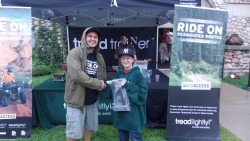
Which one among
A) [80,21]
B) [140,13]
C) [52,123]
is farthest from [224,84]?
[52,123]

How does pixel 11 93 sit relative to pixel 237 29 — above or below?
below

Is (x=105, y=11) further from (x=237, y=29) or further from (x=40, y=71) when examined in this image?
(x=237, y=29)

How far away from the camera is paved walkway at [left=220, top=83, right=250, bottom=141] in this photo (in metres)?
4.65

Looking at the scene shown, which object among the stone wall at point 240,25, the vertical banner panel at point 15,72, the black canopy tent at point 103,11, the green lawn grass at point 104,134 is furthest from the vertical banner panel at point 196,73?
the stone wall at point 240,25

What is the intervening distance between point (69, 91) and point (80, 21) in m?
4.44

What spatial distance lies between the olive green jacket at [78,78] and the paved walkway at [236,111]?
8.76ft

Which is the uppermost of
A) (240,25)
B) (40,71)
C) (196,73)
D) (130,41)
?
(240,25)

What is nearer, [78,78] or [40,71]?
[78,78]

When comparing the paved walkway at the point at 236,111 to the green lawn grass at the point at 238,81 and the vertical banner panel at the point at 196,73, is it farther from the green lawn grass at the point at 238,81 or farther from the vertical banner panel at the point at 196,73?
the vertical banner panel at the point at 196,73

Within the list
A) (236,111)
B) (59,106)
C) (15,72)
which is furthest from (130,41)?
(15,72)

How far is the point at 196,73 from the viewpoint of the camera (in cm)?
398

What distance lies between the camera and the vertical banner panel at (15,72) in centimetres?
388

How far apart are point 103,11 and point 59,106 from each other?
2658 millimetres

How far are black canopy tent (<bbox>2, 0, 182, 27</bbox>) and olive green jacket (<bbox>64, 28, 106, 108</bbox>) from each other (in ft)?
2.62
